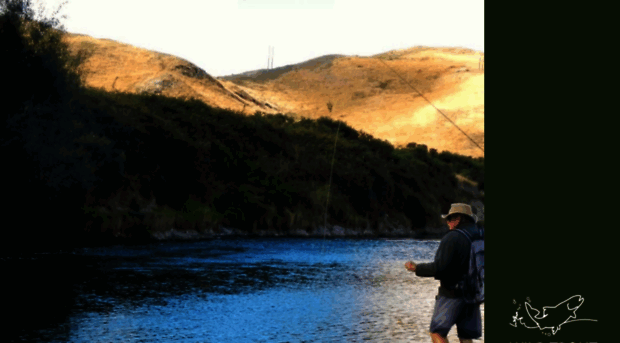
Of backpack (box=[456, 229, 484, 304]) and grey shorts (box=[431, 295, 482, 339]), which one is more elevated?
backpack (box=[456, 229, 484, 304])

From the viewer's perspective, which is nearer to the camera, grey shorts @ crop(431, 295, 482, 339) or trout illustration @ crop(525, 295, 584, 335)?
trout illustration @ crop(525, 295, 584, 335)

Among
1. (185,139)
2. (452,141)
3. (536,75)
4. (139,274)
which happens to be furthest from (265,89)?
(536,75)

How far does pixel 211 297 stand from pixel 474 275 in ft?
32.7

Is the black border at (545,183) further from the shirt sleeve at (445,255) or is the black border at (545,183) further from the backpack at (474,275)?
the shirt sleeve at (445,255)

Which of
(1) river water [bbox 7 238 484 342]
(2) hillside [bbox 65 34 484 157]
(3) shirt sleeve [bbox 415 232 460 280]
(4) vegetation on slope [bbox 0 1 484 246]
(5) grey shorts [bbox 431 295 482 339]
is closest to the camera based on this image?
(3) shirt sleeve [bbox 415 232 460 280]

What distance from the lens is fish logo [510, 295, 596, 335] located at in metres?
7.73

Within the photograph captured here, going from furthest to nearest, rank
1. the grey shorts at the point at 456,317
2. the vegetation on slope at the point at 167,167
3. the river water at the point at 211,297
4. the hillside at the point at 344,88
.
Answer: the hillside at the point at 344,88, the vegetation on slope at the point at 167,167, the river water at the point at 211,297, the grey shorts at the point at 456,317

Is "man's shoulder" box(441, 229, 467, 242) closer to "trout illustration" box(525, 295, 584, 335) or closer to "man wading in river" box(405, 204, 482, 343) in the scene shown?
"man wading in river" box(405, 204, 482, 343)

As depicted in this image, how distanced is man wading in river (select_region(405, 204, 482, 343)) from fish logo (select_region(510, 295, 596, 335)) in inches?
19.0

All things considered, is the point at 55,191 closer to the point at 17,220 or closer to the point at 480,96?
the point at 17,220

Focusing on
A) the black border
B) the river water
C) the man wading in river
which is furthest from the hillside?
the man wading in river

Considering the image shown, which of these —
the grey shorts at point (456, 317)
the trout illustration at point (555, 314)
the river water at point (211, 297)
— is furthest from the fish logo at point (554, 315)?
the river water at point (211, 297)

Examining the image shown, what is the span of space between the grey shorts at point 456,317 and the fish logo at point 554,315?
15.8 inches

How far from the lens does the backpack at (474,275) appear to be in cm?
777
